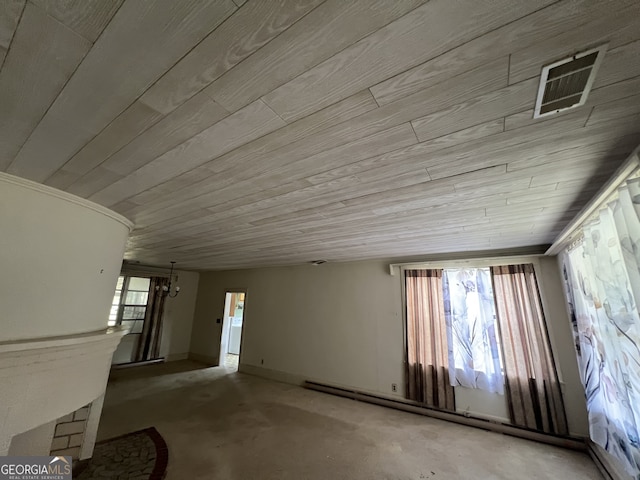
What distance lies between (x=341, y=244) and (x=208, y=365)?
500 cm

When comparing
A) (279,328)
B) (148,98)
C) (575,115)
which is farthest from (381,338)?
(148,98)

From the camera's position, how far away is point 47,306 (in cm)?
141

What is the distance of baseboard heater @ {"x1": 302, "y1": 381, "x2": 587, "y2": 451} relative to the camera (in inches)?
105

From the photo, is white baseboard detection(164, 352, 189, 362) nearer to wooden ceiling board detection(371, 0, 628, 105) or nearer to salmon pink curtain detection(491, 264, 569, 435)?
salmon pink curtain detection(491, 264, 569, 435)

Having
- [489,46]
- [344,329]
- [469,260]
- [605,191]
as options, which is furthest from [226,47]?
[344,329]

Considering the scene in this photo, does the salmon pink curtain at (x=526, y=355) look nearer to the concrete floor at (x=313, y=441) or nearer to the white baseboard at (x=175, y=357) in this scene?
the concrete floor at (x=313, y=441)

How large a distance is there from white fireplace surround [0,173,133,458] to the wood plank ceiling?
294 millimetres

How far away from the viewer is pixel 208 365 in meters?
5.92

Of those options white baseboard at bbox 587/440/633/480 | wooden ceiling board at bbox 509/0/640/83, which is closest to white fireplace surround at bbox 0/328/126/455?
wooden ceiling board at bbox 509/0/640/83

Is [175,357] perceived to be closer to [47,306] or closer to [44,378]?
[44,378]

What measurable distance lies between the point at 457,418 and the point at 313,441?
192cm

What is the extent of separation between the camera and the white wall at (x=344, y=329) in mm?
2992

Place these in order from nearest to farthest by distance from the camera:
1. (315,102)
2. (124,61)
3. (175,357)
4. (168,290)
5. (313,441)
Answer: (124,61)
(315,102)
(313,441)
(168,290)
(175,357)

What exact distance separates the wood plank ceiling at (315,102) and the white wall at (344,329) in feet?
7.40
